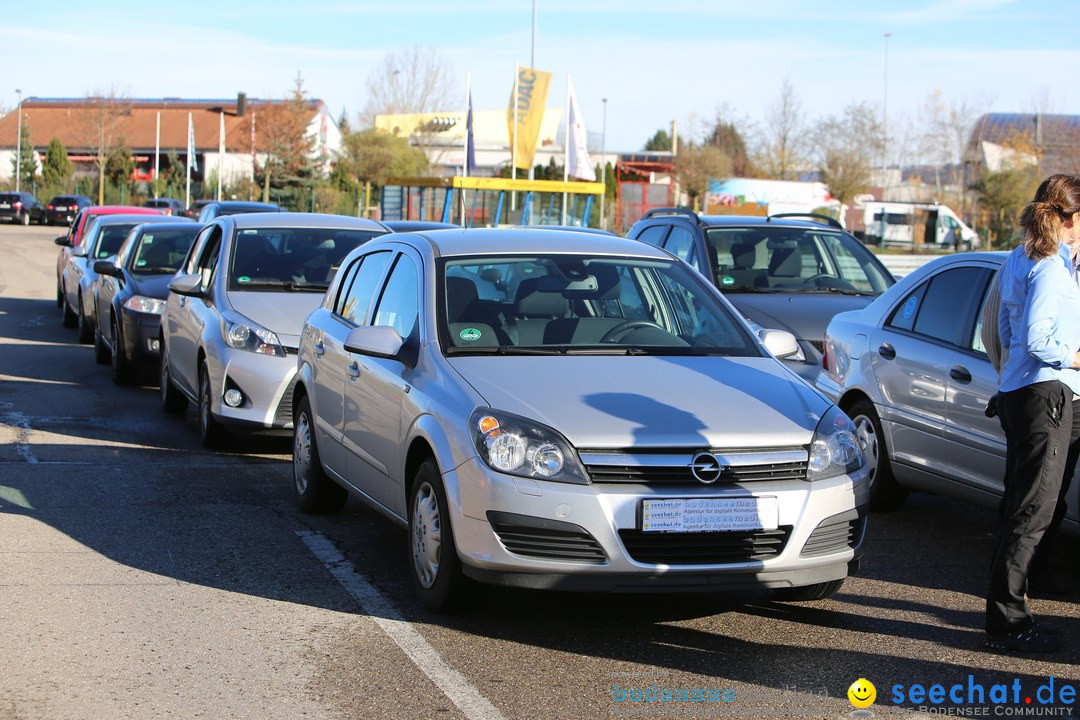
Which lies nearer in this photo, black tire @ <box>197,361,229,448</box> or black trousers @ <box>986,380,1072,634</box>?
black trousers @ <box>986,380,1072,634</box>

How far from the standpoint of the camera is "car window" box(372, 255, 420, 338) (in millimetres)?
6488

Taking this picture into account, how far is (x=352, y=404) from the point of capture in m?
6.84

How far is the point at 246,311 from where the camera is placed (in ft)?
32.7

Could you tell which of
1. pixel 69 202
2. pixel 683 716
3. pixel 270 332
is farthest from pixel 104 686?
pixel 69 202

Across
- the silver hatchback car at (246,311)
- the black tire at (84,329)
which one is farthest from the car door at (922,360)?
the black tire at (84,329)

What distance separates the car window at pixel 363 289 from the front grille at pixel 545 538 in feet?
7.65

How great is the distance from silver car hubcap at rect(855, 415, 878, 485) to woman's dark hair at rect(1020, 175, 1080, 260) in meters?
2.88

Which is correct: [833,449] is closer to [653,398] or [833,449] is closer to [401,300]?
[653,398]

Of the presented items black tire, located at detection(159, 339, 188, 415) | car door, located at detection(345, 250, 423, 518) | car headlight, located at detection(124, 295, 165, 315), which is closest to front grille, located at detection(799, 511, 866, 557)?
car door, located at detection(345, 250, 423, 518)

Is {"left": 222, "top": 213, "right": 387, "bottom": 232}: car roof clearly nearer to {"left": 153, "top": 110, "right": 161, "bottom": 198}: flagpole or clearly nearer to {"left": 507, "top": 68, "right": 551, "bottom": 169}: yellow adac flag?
{"left": 507, "top": 68, "right": 551, "bottom": 169}: yellow adac flag

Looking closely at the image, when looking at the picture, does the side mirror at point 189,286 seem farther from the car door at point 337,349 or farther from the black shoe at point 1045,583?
the black shoe at point 1045,583

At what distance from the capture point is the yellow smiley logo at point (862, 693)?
468cm

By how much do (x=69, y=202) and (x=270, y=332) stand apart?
57.6 meters

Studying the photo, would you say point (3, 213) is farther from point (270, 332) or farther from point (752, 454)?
point (752, 454)
